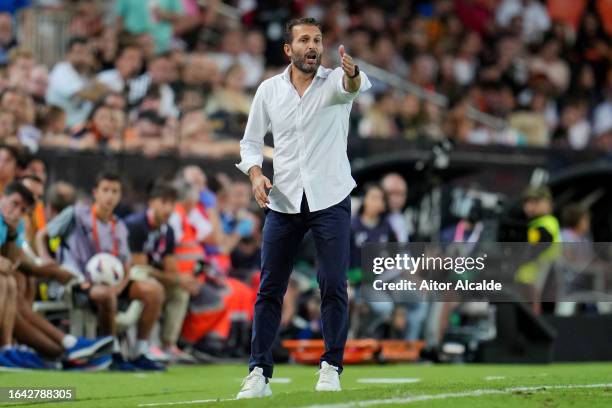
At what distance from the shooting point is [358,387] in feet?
34.1

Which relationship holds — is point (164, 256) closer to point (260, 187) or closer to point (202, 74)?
point (202, 74)

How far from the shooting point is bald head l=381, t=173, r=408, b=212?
1602cm

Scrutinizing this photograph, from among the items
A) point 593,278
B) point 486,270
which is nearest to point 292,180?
point 486,270

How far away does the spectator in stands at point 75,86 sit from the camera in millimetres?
16375

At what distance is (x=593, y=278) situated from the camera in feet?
52.2

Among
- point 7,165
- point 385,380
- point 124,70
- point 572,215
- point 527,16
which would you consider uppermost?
point 527,16

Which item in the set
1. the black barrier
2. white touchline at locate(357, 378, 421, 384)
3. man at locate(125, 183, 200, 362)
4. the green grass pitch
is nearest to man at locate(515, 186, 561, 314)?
the green grass pitch

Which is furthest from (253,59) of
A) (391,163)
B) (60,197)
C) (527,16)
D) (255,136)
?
(255,136)

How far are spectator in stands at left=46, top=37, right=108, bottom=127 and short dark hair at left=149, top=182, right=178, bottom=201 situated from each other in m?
2.26

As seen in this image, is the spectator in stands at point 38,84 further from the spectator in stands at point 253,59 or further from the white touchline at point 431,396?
the white touchline at point 431,396

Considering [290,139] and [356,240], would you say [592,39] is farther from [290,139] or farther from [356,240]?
[290,139]

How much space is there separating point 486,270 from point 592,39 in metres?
13.0

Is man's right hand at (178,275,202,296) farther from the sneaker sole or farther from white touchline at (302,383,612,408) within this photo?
white touchline at (302,383,612,408)

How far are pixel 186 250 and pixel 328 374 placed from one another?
20.7ft
